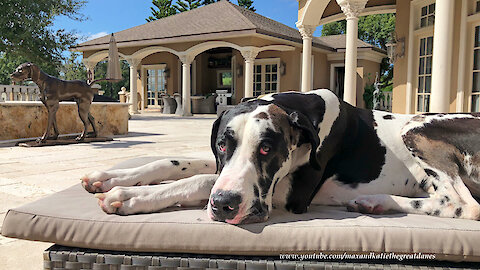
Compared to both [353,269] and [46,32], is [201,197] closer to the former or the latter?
[353,269]

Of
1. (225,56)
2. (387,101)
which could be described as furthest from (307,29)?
(225,56)

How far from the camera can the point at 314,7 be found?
1130 centimetres

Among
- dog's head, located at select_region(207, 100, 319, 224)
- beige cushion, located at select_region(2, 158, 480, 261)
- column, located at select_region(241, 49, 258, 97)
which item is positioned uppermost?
column, located at select_region(241, 49, 258, 97)

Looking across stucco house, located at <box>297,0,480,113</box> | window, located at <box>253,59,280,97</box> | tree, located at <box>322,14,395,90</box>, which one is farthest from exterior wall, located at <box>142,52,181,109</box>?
tree, located at <box>322,14,395,90</box>

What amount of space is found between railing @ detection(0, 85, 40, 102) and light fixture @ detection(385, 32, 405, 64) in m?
10.5

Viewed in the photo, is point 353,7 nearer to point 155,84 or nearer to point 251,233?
point 251,233

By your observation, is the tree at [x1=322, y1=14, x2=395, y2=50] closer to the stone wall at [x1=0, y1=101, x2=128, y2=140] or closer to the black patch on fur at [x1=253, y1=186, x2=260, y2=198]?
the stone wall at [x1=0, y1=101, x2=128, y2=140]

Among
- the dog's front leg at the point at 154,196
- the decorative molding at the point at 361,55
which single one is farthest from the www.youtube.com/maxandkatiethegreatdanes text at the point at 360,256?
the decorative molding at the point at 361,55

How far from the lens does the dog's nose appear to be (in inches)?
57.6

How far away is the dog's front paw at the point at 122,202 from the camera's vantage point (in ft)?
5.61

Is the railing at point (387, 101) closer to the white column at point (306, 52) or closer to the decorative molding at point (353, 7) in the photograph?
the white column at point (306, 52)

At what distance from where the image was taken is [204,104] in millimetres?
19656

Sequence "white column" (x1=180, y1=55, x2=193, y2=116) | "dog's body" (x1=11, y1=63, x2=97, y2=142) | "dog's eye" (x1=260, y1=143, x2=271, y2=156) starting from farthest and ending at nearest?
"white column" (x1=180, y1=55, x2=193, y2=116) → "dog's body" (x1=11, y1=63, x2=97, y2=142) → "dog's eye" (x1=260, y1=143, x2=271, y2=156)

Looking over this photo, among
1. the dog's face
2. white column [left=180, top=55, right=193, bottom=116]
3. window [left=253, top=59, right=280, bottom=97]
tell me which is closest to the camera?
the dog's face
